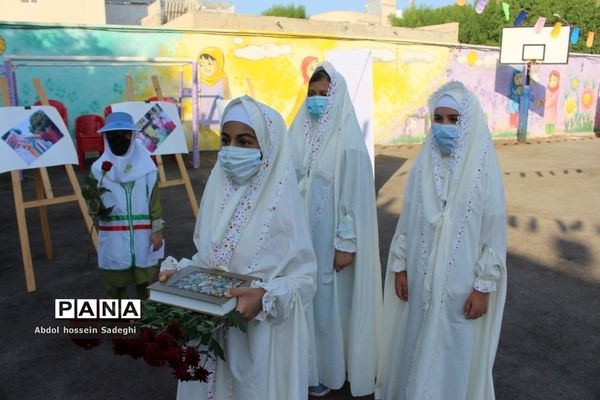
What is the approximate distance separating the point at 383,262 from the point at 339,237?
3.01 meters

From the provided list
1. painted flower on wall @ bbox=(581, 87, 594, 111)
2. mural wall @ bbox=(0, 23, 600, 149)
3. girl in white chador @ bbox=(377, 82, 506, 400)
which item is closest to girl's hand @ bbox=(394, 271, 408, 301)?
girl in white chador @ bbox=(377, 82, 506, 400)

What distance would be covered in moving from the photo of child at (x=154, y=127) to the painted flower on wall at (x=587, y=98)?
2025cm

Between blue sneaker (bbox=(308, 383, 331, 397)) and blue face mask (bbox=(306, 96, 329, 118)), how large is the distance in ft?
5.86

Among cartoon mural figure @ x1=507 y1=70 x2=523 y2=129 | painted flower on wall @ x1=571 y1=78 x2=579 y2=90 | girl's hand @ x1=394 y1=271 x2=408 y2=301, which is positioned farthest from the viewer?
painted flower on wall @ x1=571 y1=78 x2=579 y2=90

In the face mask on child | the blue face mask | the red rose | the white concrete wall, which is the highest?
the white concrete wall

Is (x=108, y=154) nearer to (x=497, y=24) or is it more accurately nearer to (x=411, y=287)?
(x=411, y=287)

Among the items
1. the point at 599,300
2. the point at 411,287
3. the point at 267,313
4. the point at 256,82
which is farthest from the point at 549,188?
the point at 267,313

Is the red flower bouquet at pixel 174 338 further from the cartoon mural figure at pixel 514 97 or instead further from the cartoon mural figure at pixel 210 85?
the cartoon mural figure at pixel 514 97

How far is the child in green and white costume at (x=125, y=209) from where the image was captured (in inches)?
151

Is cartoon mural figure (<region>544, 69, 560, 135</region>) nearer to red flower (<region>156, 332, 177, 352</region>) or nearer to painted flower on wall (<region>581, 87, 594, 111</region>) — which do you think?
painted flower on wall (<region>581, 87, 594, 111</region>)

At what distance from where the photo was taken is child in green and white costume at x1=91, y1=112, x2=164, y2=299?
383 centimetres

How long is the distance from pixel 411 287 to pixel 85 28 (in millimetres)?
11244

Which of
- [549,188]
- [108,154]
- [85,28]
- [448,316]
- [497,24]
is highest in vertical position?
[497,24]

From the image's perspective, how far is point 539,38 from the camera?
18.2 meters
